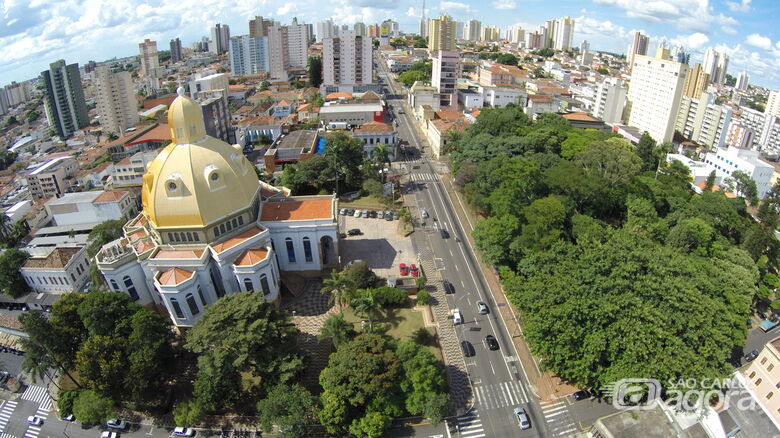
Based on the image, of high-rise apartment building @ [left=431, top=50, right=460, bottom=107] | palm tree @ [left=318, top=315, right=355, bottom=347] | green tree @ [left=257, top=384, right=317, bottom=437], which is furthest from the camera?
high-rise apartment building @ [left=431, top=50, right=460, bottom=107]

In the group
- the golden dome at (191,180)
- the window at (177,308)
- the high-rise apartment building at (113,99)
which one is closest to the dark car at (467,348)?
the golden dome at (191,180)

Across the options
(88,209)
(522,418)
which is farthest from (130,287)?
(522,418)

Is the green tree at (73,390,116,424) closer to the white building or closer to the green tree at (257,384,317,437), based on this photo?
the green tree at (257,384,317,437)

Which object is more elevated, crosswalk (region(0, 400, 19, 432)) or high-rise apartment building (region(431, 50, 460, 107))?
high-rise apartment building (region(431, 50, 460, 107))

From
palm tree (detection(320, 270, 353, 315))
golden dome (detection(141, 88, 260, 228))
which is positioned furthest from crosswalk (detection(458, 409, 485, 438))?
golden dome (detection(141, 88, 260, 228))

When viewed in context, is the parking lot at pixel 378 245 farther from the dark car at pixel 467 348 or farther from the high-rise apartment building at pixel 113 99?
the high-rise apartment building at pixel 113 99

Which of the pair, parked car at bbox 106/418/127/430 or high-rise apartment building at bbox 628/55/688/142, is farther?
high-rise apartment building at bbox 628/55/688/142
